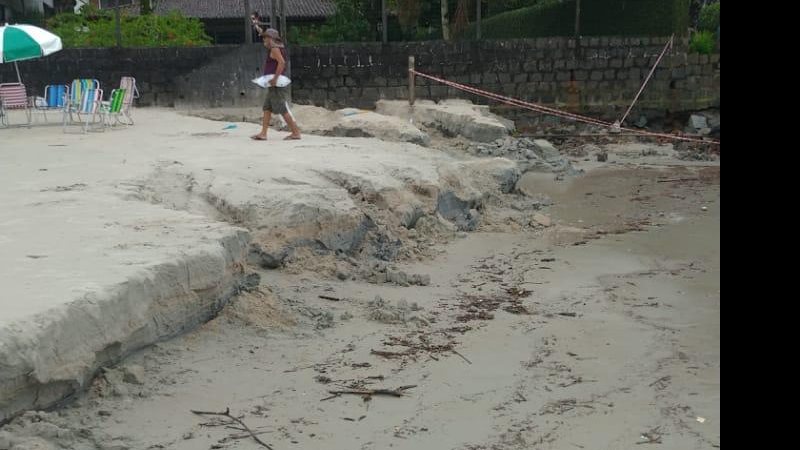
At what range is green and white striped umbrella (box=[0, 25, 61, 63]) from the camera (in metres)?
11.0

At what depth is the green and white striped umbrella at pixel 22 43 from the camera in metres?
11.0

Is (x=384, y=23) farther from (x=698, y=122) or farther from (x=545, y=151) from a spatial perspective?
(x=698, y=122)

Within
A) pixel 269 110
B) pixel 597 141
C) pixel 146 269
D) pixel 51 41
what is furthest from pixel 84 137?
pixel 597 141

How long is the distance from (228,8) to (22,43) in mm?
10591

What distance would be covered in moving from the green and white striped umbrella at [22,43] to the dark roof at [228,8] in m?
9.75

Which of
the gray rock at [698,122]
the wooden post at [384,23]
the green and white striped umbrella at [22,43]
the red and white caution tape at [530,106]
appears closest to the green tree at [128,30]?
the wooden post at [384,23]

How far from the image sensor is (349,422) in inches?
148

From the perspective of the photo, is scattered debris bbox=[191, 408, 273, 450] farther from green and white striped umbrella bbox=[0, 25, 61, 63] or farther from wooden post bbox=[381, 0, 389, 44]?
wooden post bbox=[381, 0, 389, 44]

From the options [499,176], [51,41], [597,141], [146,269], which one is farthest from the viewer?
[597,141]

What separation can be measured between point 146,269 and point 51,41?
8.57 meters

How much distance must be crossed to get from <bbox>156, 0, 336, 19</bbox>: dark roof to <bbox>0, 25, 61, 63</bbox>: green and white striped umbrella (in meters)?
9.75

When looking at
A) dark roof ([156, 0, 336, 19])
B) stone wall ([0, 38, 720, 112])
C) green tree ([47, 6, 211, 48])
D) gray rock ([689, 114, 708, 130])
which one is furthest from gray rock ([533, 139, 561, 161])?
dark roof ([156, 0, 336, 19])
